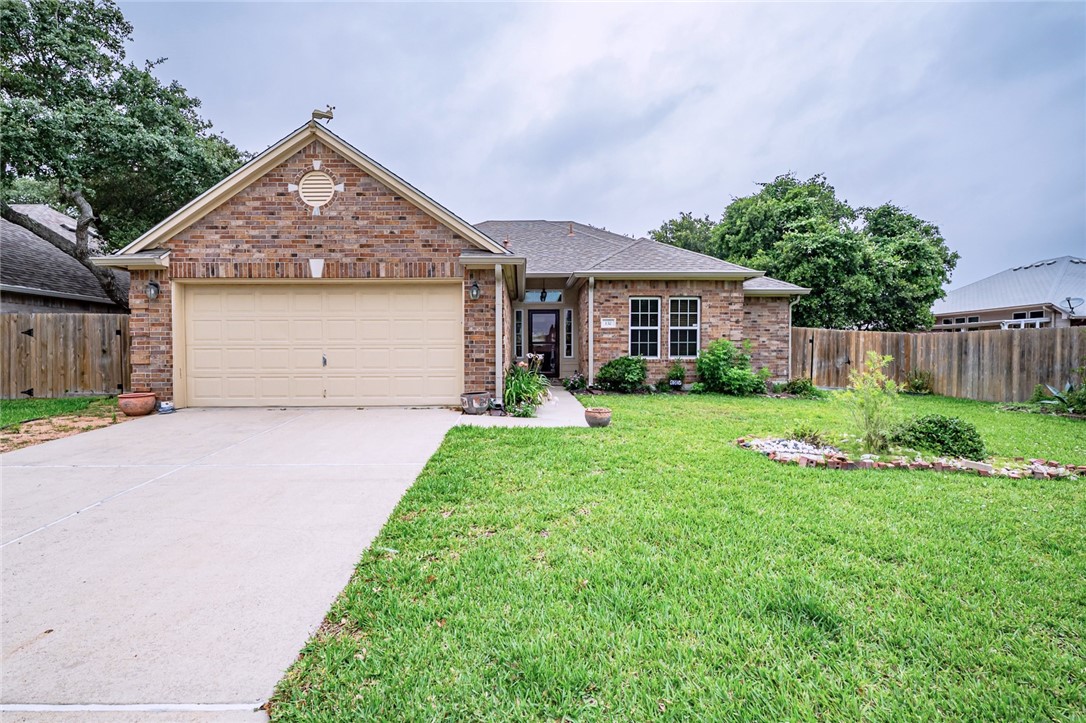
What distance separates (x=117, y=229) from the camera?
605 inches

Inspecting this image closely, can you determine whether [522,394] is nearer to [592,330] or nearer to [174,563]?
[592,330]

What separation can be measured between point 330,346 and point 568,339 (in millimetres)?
7376

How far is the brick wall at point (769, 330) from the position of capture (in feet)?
43.5

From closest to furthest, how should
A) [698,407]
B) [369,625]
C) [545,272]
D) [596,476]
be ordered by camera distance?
[369,625], [596,476], [698,407], [545,272]

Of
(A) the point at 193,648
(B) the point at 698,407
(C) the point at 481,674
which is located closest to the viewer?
(C) the point at 481,674

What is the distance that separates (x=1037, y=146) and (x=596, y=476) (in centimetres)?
2167

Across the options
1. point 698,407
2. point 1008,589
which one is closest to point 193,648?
point 1008,589

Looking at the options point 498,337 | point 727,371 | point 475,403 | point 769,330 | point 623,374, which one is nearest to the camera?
point 475,403

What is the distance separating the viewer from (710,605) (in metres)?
2.39

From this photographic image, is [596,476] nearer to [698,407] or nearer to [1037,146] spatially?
[698,407]

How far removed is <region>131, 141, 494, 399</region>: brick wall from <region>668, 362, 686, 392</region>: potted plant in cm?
694

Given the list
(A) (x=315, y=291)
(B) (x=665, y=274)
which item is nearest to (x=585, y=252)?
(B) (x=665, y=274)

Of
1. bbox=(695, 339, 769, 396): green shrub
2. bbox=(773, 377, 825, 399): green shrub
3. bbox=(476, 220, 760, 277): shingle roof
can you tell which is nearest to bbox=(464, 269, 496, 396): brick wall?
bbox=(476, 220, 760, 277): shingle roof

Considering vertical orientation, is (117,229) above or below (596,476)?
above
